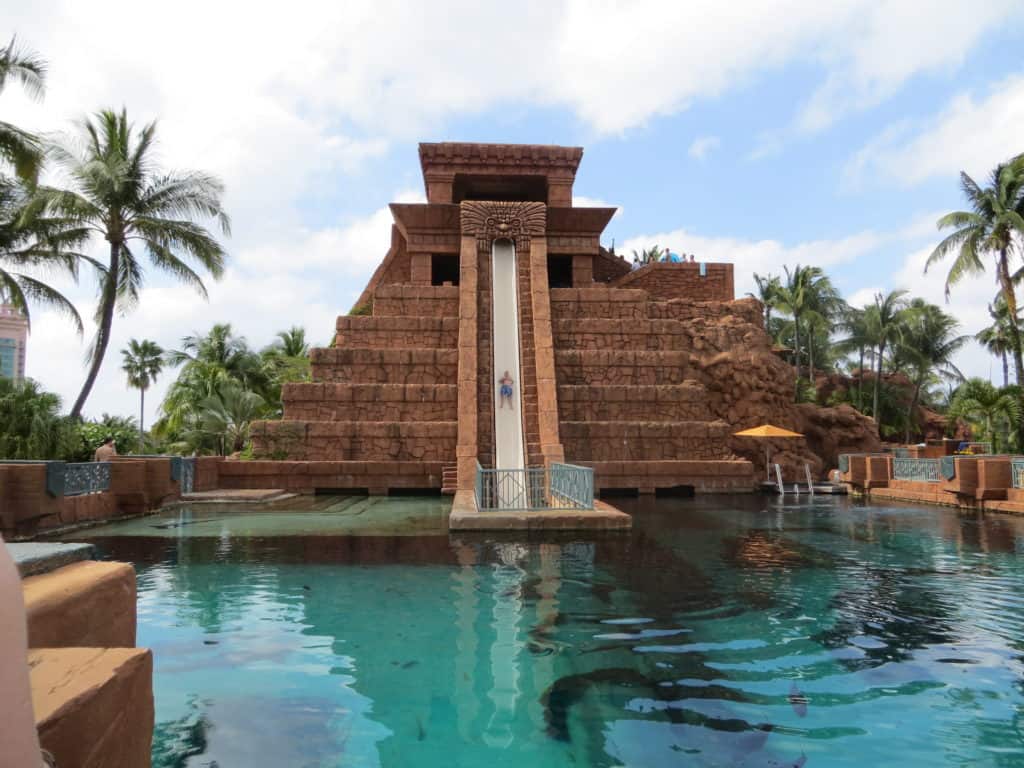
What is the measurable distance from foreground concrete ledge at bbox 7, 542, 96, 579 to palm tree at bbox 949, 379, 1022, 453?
25.0 metres

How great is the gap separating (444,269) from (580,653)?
24367 millimetres

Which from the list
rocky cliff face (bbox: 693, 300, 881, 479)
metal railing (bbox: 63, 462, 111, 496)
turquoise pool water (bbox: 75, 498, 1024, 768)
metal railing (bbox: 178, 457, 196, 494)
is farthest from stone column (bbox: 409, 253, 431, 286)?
turquoise pool water (bbox: 75, 498, 1024, 768)

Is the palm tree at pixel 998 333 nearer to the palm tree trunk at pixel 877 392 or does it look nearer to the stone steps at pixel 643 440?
the palm tree trunk at pixel 877 392

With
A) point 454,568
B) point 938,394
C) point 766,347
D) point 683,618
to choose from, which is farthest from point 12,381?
point 938,394

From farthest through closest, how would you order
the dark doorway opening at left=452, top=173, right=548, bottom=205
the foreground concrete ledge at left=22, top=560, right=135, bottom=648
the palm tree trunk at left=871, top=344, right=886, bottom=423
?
the palm tree trunk at left=871, top=344, right=886, bottom=423 < the dark doorway opening at left=452, top=173, right=548, bottom=205 < the foreground concrete ledge at left=22, top=560, right=135, bottom=648

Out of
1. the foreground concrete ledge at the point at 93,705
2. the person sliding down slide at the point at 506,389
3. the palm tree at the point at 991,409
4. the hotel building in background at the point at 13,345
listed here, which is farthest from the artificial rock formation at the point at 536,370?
the hotel building in background at the point at 13,345

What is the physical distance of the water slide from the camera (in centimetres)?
1599

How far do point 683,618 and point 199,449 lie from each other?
23.5 metres

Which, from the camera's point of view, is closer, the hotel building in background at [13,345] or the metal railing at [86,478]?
the metal railing at [86,478]

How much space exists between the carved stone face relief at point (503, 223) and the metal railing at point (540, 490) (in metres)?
9.94

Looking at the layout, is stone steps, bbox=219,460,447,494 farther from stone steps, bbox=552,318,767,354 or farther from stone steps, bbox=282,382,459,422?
stone steps, bbox=552,318,767,354

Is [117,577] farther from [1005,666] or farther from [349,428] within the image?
[349,428]

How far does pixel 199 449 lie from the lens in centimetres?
2550

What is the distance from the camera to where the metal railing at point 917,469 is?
1567 centimetres
